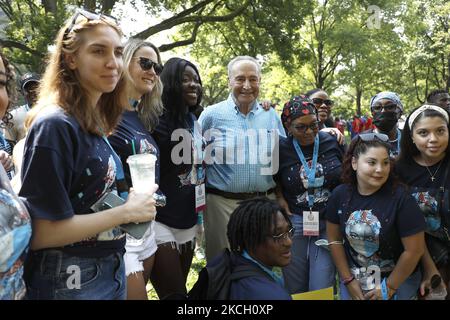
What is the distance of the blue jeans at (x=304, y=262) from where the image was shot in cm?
346

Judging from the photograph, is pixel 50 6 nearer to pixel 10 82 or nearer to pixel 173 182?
pixel 173 182

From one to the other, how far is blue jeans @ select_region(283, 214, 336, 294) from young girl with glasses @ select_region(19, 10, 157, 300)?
1.90m

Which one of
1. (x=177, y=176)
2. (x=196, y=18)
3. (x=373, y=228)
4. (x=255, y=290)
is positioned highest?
(x=196, y=18)

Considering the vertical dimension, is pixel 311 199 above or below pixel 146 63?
below

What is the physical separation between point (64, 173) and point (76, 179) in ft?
0.30

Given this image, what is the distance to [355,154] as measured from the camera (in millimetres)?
3152

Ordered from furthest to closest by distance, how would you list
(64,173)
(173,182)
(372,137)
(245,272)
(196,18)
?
(196,18) < (173,182) < (372,137) < (245,272) < (64,173)

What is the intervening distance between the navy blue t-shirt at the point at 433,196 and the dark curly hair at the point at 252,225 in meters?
1.15

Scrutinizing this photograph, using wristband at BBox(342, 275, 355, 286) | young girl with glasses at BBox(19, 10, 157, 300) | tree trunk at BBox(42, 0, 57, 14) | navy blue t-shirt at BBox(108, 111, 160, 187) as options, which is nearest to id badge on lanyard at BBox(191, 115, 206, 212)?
navy blue t-shirt at BBox(108, 111, 160, 187)

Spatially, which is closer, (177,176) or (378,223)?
(378,223)

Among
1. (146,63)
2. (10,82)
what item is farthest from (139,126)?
(10,82)

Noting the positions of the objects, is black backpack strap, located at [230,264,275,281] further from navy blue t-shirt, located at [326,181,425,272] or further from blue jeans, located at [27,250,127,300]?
navy blue t-shirt, located at [326,181,425,272]

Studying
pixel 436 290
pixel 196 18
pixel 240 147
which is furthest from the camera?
pixel 196 18
